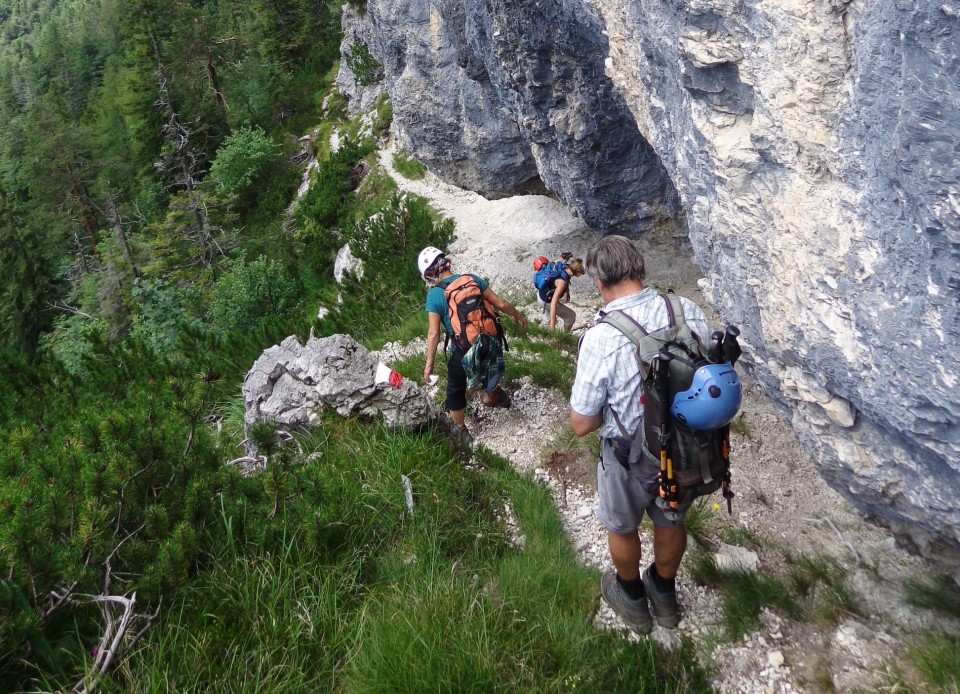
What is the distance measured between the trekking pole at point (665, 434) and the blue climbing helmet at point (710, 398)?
6 centimetres

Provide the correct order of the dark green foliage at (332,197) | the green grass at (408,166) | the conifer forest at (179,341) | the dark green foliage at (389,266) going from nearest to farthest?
the conifer forest at (179,341), the dark green foliage at (389,266), the green grass at (408,166), the dark green foliage at (332,197)

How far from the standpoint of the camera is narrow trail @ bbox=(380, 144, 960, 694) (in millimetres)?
2742

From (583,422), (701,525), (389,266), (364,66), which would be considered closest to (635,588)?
(701,525)

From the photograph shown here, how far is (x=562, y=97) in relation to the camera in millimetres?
7285

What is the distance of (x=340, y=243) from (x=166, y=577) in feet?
40.9

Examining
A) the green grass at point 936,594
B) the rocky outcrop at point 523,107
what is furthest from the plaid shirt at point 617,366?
the rocky outcrop at point 523,107

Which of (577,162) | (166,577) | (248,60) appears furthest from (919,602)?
(248,60)

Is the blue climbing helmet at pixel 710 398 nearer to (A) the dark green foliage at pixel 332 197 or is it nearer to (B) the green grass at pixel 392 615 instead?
(B) the green grass at pixel 392 615

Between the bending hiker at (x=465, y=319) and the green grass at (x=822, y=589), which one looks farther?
the bending hiker at (x=465, y=319)

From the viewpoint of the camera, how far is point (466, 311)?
4.58 meters

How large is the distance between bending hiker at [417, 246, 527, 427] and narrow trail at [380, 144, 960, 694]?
0.75m

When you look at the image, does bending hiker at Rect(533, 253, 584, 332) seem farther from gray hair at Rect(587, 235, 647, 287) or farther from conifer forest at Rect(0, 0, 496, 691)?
gray hair at Rect(587, 235, 647, 287)

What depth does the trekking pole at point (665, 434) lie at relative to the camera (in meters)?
2.33

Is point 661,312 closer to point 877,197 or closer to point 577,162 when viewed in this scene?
point 877,197
